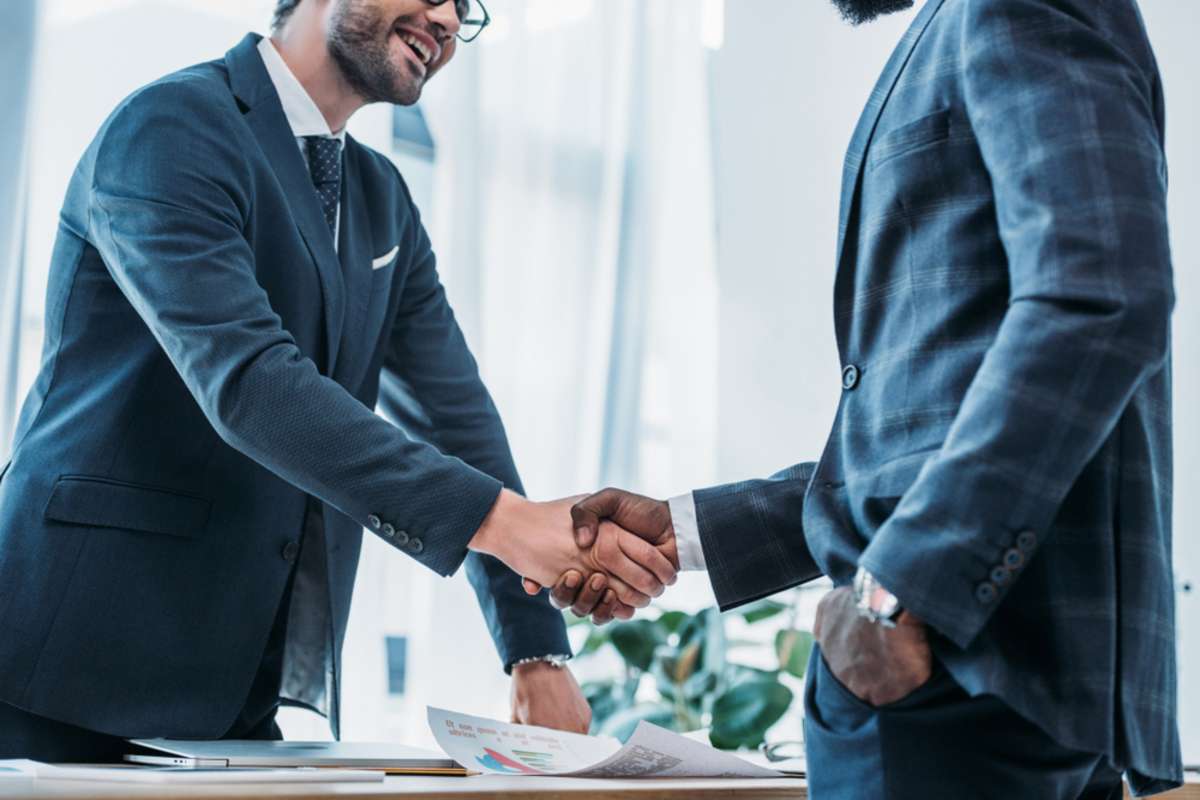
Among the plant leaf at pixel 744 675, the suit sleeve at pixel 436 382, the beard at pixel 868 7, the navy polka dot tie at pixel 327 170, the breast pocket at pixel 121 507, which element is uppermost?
the beard at pixel 868 7

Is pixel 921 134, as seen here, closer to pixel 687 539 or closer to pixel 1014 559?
pixel 1014 559

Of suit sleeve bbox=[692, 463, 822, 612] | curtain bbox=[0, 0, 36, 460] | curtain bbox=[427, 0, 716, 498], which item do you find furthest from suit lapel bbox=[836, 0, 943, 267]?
curtain bbox=[427, 0, 716, 498]

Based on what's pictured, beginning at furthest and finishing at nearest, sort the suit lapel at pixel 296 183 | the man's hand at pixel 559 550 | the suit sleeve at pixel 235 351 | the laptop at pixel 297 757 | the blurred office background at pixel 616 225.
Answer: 1. the blurred office background at pixel 616 225
2. the suit lapel at pixel 296 183
3. the man's hand at pixel 559 550
4. the suit sleeve at pixel 235 351
5. the laptop at pixel 297 757

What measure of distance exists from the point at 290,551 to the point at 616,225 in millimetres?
1952

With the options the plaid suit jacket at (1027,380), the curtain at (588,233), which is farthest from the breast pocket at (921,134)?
the curtain at (588,233)

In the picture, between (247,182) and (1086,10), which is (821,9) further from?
(1086,10)

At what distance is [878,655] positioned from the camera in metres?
0.91

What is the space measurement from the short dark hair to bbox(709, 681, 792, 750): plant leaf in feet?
6.06

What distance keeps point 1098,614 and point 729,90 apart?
2.88m

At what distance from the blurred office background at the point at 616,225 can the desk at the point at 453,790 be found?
1.51m

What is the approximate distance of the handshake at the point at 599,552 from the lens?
1.61m

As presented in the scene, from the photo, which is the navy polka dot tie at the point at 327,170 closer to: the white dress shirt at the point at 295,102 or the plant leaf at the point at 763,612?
the white dress shirt at the point at 295,102

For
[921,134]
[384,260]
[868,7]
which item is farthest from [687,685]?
[921,134]

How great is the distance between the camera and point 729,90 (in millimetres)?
3598
